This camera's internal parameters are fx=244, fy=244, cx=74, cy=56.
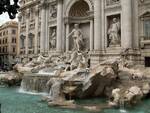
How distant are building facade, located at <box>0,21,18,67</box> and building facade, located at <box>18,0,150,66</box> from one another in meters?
25.3

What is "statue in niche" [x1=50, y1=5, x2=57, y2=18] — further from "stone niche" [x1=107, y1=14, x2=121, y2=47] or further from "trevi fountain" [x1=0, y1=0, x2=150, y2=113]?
"stone niche" [x1=107, y1=14, x2=121, y2=47]

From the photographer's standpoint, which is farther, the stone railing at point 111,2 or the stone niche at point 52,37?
the stone niche at point 52,37

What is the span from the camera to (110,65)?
14914mm

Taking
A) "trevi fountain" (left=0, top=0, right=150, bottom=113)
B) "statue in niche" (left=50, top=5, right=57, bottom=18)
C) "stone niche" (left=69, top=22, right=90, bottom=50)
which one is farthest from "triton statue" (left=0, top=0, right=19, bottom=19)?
"statue in niche" (left=50, top=5, right=57, bottom=18)

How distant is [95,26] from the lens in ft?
72.0

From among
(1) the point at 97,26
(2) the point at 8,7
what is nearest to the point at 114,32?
(1) the point at 97,26

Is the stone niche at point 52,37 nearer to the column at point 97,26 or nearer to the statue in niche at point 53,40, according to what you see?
the statue in niche at point 53,40

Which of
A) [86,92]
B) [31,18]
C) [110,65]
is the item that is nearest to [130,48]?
[110,65]

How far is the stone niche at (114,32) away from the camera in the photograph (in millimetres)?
20641

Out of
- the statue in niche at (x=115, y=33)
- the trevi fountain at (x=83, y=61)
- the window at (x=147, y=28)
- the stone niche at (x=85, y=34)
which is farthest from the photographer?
the stone niche at (x=85, y=34)

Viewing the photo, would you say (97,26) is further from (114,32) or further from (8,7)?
(8,7)

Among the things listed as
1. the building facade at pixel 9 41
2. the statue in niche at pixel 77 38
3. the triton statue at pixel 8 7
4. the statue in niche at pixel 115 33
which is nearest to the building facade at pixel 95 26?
the statue in niche at pixel 115 33

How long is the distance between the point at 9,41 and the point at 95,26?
130 ft

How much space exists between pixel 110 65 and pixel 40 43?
16.0 m
